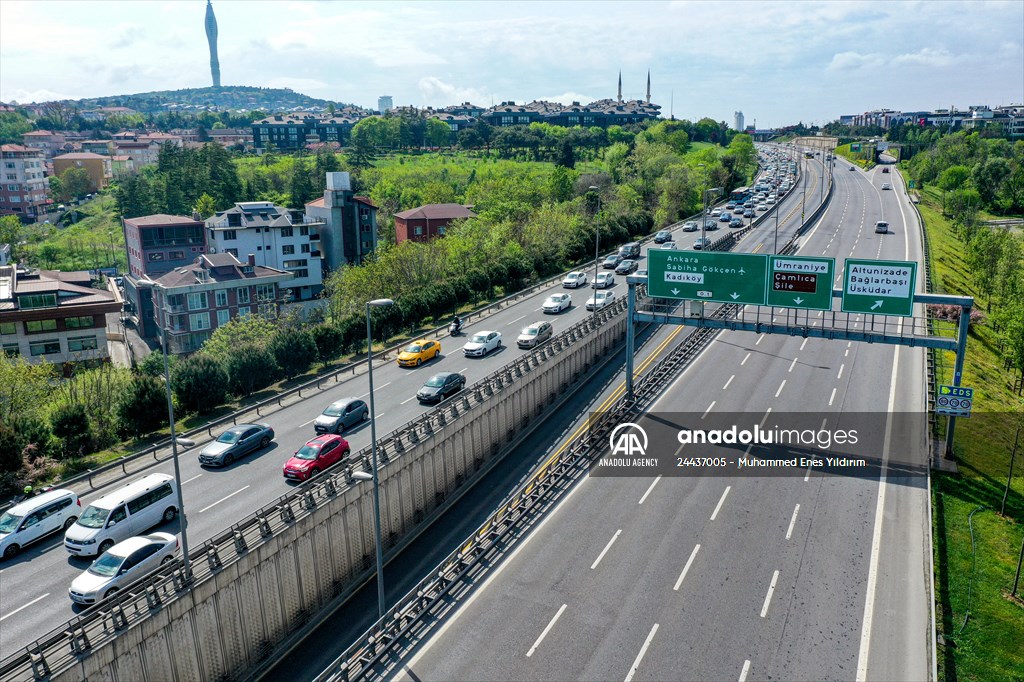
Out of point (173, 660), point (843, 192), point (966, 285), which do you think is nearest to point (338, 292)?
point (173, 660)

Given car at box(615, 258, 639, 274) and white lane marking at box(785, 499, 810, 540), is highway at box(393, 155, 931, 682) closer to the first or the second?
white lane marking at box(785, 499, 810, 540)

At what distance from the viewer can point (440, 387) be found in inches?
1545

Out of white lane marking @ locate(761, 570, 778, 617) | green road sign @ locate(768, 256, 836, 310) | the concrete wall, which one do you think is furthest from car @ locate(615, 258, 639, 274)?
white lane marking @ locate(761, 570, 778, 617)

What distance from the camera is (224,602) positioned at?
2062 cm

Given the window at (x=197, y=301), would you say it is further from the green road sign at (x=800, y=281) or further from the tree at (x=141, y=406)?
the green road sign at (x=800, y=281)

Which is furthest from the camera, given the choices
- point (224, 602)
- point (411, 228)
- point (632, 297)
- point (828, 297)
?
point (411, 228)

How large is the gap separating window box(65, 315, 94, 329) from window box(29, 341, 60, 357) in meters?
1.96

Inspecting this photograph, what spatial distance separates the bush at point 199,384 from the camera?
3966 centimetres

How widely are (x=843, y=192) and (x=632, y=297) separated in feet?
330

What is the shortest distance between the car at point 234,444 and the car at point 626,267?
4527 cm

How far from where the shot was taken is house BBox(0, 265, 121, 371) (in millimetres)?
63750

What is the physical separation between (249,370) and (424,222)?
64.9 meters

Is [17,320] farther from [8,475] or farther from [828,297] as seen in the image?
[828,297]

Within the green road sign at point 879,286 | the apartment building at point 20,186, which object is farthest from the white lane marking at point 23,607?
the apartment building at point 20,186
